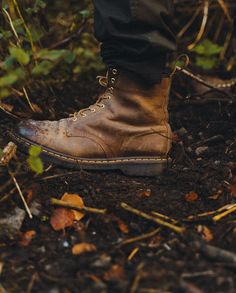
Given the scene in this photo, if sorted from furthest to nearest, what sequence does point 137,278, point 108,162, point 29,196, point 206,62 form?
point 206,62
point 108,162
point 29,196
point 137,278

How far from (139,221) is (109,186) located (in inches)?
9.4

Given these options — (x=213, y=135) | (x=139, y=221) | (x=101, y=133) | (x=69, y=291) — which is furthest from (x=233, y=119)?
(x=69, y=291)

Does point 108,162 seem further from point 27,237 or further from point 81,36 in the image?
point 81,36

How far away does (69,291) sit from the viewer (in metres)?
1.40

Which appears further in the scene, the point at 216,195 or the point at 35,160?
the point at 216,195

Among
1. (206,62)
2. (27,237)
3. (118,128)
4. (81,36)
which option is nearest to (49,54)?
(118,128)

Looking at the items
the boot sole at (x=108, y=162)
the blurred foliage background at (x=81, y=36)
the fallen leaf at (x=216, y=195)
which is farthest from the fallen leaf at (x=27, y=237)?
the blurred foliage background at (x=81, y=36)

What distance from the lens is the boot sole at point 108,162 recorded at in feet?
6.44

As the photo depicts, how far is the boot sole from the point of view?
196 centimetres

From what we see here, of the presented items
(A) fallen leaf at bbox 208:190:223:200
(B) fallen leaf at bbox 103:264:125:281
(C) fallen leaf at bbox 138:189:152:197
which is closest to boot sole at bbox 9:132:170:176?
(C) fallen leaf at bbox 138:189:152:197

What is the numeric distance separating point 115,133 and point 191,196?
372mm

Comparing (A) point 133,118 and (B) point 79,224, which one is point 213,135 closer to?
(A) point 133,118

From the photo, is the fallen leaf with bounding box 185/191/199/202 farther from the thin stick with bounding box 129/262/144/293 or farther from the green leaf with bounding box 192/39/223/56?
the green leaf with bounding box 192/39/223/56

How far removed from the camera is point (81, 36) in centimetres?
288
